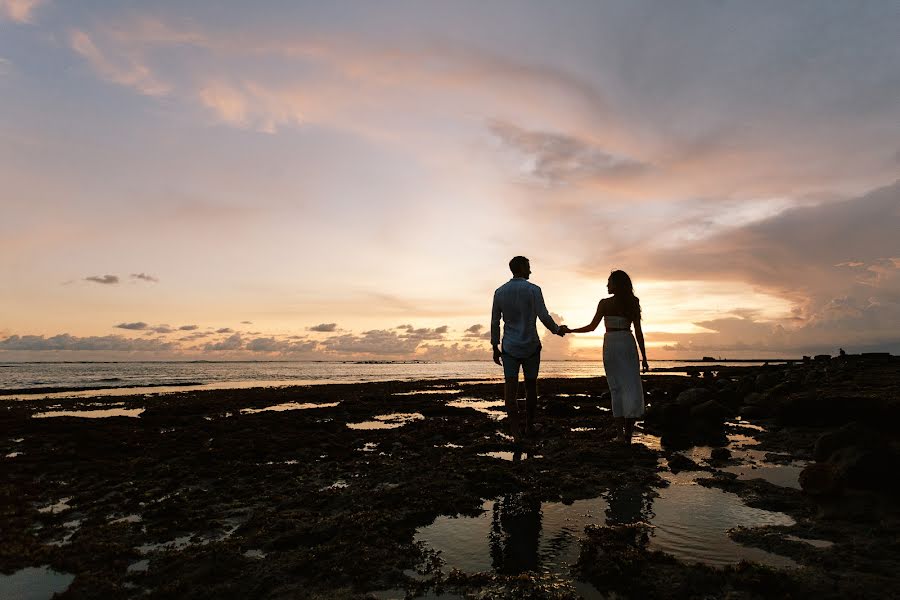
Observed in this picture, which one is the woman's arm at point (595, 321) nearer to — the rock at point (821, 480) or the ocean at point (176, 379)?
the rock at point (821, 480)

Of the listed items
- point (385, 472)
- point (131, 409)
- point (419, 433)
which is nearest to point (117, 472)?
point (385, 472)

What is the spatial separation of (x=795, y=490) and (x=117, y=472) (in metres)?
10.3

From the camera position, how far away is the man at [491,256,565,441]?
843 centimetres

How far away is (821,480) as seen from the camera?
5.36 meters

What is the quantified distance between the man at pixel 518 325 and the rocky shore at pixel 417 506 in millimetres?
1489

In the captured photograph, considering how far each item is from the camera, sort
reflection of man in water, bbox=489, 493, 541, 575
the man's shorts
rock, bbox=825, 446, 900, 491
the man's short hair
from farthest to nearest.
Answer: the man's short hair
the man's shorts
rock, bbox=825, 446, 900, 491
reflection of man in water, bbox=489, 493, 541, 575

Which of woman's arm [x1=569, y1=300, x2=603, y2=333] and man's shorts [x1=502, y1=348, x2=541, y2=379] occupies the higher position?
woman's arm [x1=569, y1=300, x2=603, y2=333]

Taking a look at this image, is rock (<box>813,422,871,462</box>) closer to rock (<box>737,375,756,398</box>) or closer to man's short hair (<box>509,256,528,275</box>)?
man's short hair (<box>509,256,528,275</box>)

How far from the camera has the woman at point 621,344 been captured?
8367mm

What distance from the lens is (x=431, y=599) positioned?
321cm

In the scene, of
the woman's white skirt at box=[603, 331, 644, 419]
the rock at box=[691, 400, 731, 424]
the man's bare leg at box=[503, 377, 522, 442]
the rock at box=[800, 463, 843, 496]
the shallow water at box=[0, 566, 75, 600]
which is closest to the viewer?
the shallow water at box=[0, 566, 75, 600]

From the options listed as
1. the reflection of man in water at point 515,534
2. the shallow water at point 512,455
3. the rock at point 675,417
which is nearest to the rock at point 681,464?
the shallow water at point 512,455

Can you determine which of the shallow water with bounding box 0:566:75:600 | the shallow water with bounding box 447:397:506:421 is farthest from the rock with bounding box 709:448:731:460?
the shallow water with bounding box 0:566:75:600

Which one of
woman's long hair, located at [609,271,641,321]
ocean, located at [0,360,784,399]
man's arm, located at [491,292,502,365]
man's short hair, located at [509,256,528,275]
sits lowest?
ocean, located at [0,360,784,399]
